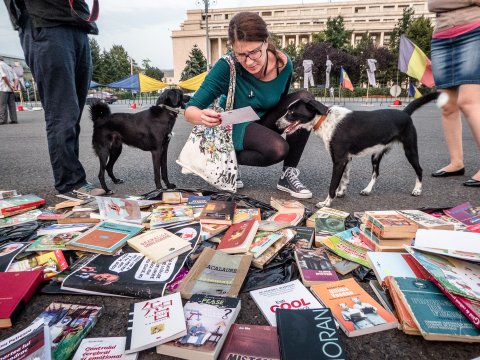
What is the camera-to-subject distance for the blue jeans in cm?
238

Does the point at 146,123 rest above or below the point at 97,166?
above

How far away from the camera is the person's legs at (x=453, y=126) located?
3080 mm

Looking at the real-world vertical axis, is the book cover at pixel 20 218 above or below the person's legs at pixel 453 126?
below

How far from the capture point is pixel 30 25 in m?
2.40

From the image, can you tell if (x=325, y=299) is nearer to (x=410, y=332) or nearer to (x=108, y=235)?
(x=410, y=332)

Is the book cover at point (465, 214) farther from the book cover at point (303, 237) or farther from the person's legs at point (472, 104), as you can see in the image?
the person's legs at point (472, 104)

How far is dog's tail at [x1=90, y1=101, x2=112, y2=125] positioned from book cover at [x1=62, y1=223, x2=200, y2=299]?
1.50 meters

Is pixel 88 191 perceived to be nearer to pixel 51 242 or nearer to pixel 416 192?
pixel 51 242

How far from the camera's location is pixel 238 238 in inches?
68.0

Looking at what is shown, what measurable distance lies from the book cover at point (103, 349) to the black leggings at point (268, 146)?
1.94m

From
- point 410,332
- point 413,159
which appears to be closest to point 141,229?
point 410,332

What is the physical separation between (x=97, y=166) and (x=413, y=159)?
3508 mm

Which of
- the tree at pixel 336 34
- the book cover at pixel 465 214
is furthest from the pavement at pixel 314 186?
the tree at pixel 336 34

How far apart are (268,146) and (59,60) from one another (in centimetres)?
179
